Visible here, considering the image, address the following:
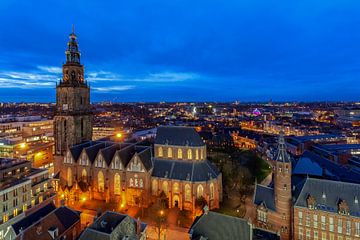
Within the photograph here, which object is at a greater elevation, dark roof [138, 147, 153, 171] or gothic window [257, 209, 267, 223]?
dark roof [138, 147, 153, 171]

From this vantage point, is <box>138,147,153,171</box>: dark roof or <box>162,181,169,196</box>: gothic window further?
<box>138,147,153,171</box>: dark roof

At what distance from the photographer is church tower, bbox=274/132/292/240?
41.6m

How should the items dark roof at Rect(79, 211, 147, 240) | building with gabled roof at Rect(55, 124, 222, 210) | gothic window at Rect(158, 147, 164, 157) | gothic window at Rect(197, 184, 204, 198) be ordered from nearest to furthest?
dark roof at Rect(79, 211, 147, 240)
gothic window at Rect(197, 184, 204, 198)
building with gabled roof at Rect(55, 124, 222, 210)
gothic window at Rect(158, 147, 164, 157)

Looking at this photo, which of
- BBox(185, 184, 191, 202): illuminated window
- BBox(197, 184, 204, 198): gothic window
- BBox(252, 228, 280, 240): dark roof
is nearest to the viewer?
BBox(252, 228, 280, 240): dark roof

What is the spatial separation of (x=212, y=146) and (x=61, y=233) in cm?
Result: 7863

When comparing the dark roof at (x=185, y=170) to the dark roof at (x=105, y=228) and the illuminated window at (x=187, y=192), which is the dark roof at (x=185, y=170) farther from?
the dark roof at (x=105, y=228)

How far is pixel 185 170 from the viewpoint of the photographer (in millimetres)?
53375

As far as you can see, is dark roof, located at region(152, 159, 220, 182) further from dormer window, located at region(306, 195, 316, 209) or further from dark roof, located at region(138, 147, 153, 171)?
dormer window, located at region(306, 195, 316, 209)


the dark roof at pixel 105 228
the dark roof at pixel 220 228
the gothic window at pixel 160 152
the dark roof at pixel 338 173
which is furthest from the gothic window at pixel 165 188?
the dark roof at pixel 338 173

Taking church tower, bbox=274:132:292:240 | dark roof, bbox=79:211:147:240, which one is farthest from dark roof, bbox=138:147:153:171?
church tower, bbox=274:132:292:240

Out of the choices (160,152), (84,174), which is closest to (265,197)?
(160,152)

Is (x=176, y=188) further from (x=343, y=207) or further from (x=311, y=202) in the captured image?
(x=343, y=207)

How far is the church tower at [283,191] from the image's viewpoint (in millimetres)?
41594

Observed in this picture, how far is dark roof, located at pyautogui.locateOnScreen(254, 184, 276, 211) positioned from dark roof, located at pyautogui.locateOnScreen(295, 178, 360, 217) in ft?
14.9
